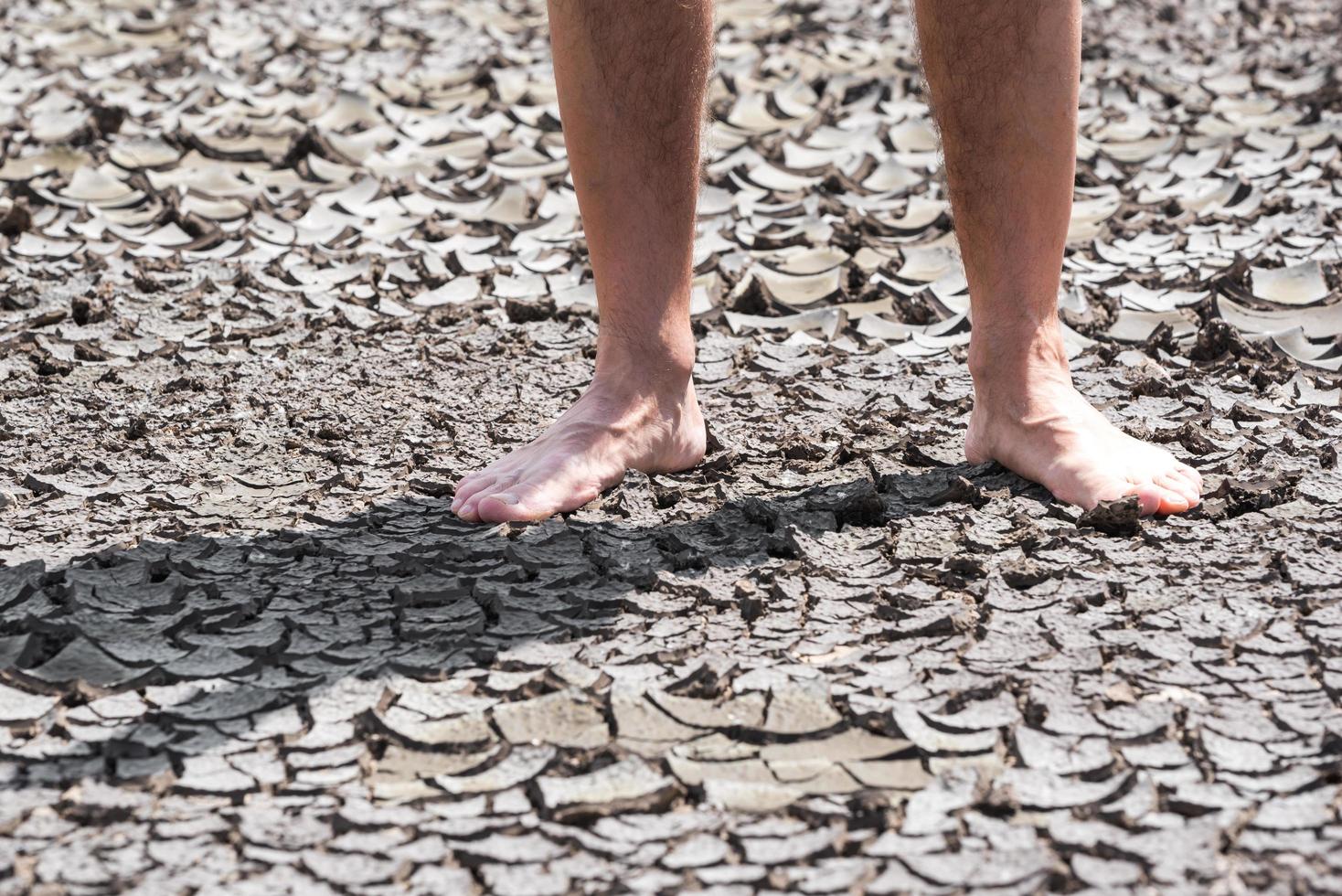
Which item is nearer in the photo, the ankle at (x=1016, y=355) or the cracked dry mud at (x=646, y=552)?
the cracked dry mud at (x=646, y=552)

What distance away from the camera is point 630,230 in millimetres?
1509

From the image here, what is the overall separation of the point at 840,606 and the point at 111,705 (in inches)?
24.1

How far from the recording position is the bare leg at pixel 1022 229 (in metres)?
1.40

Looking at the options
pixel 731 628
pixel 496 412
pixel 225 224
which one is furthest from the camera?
pixel 225 224

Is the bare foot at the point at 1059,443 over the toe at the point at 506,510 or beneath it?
over

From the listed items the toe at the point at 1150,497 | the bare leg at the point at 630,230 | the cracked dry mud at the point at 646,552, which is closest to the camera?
the cracked dry mud at the point at 646,552

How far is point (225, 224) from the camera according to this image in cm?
235

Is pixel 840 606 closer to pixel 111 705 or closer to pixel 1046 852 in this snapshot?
pixel 1046 852

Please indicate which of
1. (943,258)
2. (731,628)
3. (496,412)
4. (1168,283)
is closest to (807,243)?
(943,258)

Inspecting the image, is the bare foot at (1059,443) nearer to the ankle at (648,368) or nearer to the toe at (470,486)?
the ankle at (648,368)

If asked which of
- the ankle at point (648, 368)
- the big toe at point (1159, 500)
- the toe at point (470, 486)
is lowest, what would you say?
the toe at point (470, 486)

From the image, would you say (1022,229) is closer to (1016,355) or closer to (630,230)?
(1016,355)

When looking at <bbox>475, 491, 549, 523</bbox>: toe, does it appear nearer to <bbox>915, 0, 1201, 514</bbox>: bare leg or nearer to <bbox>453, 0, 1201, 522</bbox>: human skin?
<bbox>453, 0, 1201, 522</bbox>: human skin

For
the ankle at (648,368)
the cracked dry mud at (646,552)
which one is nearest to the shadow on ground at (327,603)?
the cracked dry mud at (646,552)
